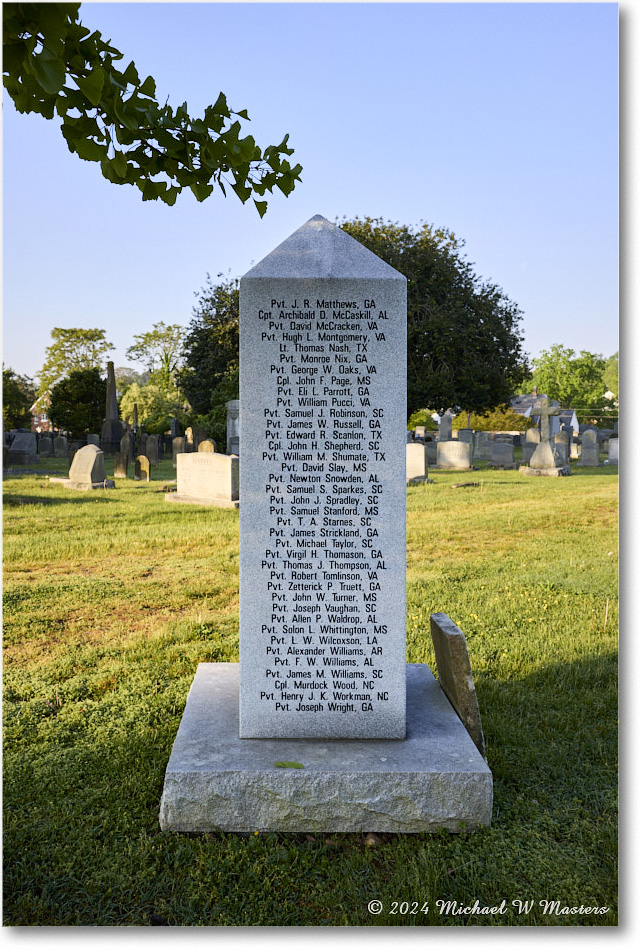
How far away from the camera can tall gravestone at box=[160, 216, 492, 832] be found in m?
3.45

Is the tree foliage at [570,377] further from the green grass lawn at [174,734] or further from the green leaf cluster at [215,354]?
the green grass lawn at [174,734]

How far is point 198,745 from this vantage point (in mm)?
3326

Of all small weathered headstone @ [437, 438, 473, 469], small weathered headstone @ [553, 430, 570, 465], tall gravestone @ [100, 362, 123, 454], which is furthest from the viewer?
tall gravestone @ [100, 362, 123, 454]

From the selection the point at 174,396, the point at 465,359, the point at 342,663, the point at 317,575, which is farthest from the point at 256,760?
the point at 174,396

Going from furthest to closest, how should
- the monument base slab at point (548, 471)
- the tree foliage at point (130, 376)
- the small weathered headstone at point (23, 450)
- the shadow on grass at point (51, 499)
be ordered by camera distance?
the tree foliage at point (130, 376), the small weathered headstone at point (23, 450), the monument base slab at point (548, 471), the shadow on grass at point (51, 499)

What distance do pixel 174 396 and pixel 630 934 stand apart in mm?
38991

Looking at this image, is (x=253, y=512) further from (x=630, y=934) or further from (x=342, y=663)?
(x=630, y=934)

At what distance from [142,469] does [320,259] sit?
15710 millimetres

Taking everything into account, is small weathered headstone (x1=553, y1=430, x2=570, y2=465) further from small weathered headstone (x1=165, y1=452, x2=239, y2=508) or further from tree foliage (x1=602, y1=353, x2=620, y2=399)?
tree foliage (x1=602, y1=353, x2=620, y2=399)

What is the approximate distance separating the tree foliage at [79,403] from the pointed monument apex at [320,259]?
2926cm

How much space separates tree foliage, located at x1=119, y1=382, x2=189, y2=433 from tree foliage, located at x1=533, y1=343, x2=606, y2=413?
3155cm

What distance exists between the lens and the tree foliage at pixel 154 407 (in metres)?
36.0

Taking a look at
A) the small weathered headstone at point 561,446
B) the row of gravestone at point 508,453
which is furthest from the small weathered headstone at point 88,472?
the small weathered headstone at point 561,446

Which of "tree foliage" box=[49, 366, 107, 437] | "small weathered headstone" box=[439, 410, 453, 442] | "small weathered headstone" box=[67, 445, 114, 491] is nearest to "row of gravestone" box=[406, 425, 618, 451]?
"small weathered headstone" box=[439, 410, 453, 442]
